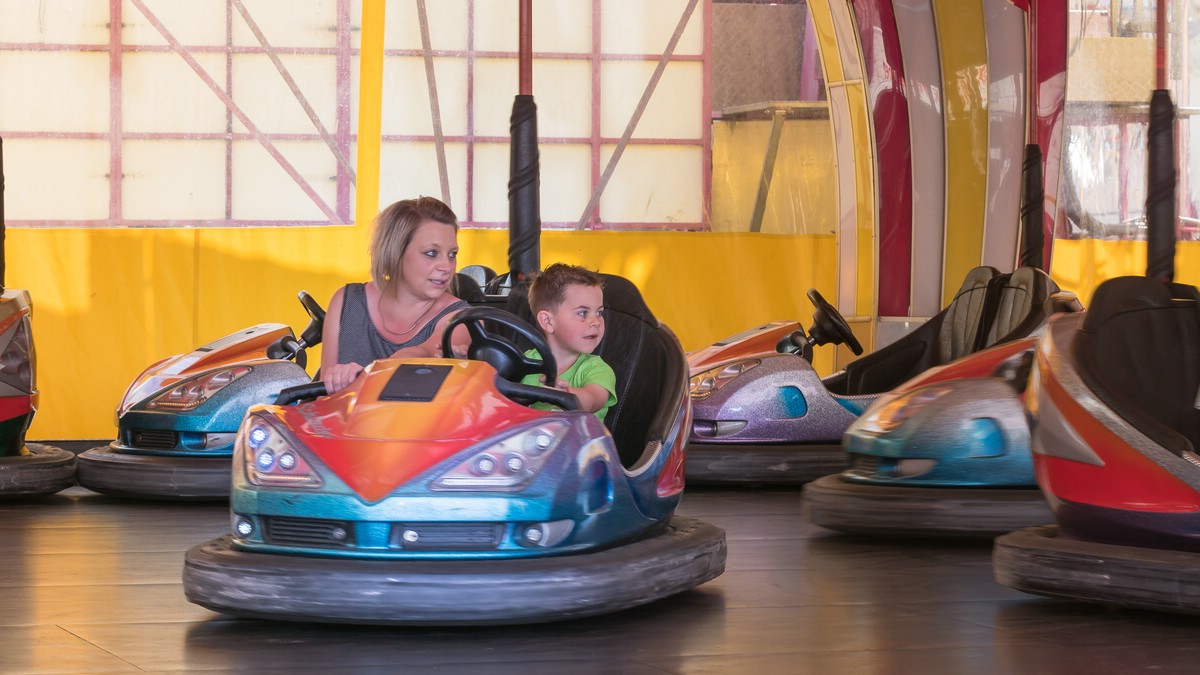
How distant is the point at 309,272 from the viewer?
20.1ft

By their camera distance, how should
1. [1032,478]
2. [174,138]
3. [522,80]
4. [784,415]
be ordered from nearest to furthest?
[1032,478] → [522,80] → [784,415] → [174,138]

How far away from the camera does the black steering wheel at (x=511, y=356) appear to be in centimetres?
248

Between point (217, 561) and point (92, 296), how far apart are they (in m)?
3.91

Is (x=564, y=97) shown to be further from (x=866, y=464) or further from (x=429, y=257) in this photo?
(x=429, y=257)

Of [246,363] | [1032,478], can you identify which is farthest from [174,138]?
[1032,478]

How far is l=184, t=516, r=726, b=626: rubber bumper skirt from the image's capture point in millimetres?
2242

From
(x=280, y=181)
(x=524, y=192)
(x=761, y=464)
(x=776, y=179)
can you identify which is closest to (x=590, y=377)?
(x=524, y=192)

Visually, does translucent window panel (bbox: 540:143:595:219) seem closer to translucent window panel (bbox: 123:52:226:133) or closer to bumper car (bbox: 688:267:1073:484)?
translucent window panel (bbox: 123:52:226:133)

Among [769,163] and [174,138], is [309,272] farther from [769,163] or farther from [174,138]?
[769,163]

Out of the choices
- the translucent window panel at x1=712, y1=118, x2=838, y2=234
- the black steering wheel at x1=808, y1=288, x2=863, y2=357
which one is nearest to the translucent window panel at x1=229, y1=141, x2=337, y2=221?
the translucent window panel at x1=712, y1=118, x2=838, y2=234

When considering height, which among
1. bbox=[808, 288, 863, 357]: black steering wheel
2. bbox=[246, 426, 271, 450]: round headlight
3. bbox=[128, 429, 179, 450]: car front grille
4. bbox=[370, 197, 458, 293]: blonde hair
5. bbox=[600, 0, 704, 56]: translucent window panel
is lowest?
bbox=[128, 429, 179, 450]: car front grille

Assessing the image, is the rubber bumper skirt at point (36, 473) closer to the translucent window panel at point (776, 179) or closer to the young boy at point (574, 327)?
the young boy at point (574, 327)

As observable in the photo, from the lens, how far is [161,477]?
415cm

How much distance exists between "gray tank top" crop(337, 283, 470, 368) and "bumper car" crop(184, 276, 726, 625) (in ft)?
1.33
